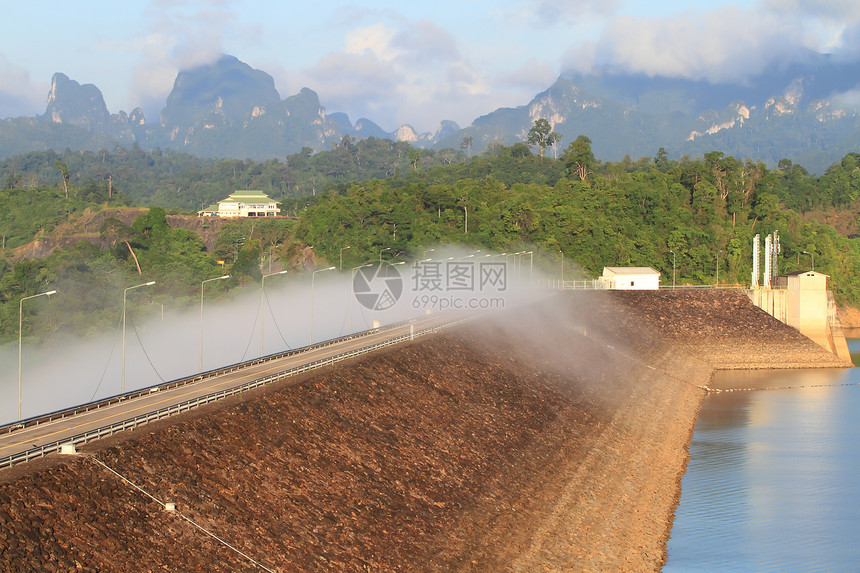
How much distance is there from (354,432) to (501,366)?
91.4ft

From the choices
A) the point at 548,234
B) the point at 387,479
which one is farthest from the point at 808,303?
the point at 387,479

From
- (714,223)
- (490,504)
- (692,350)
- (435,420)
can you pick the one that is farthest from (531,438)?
(714,223)

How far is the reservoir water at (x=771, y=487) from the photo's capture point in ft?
131

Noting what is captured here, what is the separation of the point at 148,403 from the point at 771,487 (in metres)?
34.7

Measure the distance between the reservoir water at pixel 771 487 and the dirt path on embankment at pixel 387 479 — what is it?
5.57ft

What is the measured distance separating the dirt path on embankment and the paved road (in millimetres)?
3134

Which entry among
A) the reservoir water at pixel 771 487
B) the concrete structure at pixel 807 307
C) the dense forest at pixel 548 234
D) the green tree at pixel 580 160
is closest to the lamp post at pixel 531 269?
the dense forest at pixel 548 234

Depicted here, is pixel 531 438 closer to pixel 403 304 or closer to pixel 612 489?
pixel 612 489

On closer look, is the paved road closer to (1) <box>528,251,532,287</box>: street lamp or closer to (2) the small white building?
(2) the small white building

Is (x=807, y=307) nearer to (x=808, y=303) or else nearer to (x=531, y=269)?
(x=808, y=303)

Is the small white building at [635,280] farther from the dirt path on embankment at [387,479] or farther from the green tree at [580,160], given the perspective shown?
the green tree at [580,160]

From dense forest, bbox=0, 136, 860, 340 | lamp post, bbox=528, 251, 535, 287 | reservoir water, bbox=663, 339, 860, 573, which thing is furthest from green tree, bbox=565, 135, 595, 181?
reservoir water, bbox=663, 339, 860, 573

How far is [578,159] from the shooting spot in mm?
196375

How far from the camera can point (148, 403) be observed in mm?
43375
